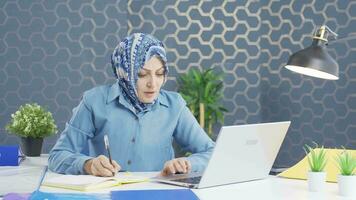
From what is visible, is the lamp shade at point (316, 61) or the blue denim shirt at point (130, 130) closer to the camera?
the lamp shade at point (316, 61)

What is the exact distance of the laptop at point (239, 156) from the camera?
1.83 meters

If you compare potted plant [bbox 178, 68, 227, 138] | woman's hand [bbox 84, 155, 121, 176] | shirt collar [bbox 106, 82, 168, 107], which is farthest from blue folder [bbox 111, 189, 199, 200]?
potted plant [bbox 178, 68, 227, 138]

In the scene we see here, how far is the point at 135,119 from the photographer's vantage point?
253 cm

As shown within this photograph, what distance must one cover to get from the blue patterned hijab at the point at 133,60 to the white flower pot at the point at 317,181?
87 centimetres

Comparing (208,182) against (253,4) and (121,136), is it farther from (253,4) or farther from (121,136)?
(253,4)

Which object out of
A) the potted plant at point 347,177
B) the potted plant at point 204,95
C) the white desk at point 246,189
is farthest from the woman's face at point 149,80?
the potted plant at point 204,95

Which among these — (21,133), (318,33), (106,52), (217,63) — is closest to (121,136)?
(21,133)

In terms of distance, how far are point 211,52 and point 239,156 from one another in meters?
3.27

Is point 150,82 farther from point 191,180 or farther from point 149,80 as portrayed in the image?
point 191,180

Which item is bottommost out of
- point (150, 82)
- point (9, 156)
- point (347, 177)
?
point (9, 156)

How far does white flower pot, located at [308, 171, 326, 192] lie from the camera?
Result: 1.89 metres

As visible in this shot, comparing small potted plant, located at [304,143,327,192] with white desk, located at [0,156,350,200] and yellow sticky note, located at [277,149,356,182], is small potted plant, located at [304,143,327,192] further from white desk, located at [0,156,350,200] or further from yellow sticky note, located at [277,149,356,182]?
yellow sticky note, located at [277,149,356,182]

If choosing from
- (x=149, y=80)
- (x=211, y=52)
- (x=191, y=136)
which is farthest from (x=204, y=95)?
(x=149, y=80)

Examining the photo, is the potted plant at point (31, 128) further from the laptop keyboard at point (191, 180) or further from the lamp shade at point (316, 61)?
the lamp shade at point (316, 61)
